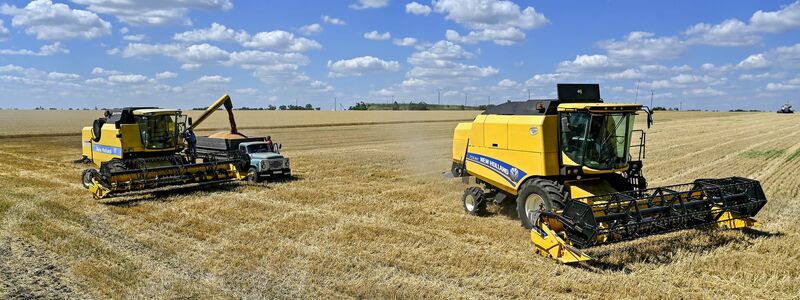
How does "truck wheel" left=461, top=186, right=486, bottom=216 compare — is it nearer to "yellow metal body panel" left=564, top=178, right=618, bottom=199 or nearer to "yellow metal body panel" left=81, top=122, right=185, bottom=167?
"yellow metal body panel" left=564, top=178, right=618, bottom=199

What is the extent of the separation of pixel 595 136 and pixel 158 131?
12320 mm

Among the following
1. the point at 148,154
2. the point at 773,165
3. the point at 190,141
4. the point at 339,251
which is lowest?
the point at 339,251

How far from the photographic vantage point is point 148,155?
16734 mm

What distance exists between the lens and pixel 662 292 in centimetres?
704

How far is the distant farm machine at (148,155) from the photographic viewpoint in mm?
14859

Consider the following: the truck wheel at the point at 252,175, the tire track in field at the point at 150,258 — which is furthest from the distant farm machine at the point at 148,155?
the tire track in field at the point at 150,258

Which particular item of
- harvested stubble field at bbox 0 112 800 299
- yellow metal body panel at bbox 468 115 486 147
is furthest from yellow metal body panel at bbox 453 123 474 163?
harvested stubble field at bbox 0 112 800 299

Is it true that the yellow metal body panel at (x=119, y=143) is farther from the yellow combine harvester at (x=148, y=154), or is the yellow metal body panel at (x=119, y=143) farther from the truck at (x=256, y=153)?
the truck at (x=256, y=153)

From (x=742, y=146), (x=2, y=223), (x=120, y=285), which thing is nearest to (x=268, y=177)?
(x=2, y=223)

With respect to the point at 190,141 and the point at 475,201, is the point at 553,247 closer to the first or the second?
the point at 475,201

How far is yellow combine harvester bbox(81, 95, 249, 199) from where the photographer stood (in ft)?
48.9

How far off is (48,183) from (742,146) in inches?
1124

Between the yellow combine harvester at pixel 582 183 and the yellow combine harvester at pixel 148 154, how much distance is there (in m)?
7.79

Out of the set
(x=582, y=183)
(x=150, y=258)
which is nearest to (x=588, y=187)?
(x=582, y=183)
